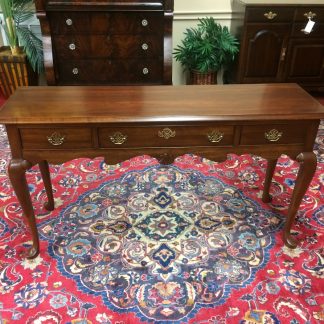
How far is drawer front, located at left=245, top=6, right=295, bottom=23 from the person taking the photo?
3377 mm

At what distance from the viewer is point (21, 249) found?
6.23 feet

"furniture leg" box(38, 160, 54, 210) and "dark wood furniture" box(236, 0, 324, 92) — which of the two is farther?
"dark wood furniture" box(236, 0, 324, 92)

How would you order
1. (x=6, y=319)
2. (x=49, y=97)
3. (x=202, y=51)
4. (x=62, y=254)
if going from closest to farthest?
(x=6, y=319)
(x=49, y=97)
(x=62, y=254)
(x=202, y=51)

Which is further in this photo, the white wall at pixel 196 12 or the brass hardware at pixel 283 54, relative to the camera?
the white wall at pixel 196 12

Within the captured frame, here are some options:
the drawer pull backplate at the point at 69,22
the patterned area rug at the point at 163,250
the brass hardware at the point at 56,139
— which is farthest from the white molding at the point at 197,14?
the brass hardware at the point at 56,139

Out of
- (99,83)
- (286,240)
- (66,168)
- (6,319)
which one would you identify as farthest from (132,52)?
(6,319)

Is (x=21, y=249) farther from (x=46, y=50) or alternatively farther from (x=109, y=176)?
(x=46, y=50)

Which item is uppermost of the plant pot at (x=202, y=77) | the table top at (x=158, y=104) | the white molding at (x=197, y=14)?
the white molding at (x=197, y=14)

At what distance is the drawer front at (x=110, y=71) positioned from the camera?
10.6 ft

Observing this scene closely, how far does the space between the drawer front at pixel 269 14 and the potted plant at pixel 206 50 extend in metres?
0.30

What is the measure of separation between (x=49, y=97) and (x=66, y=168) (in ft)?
3.38

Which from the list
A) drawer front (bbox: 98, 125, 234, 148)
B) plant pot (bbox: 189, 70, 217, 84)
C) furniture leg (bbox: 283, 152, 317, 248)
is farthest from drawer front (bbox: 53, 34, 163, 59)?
furniture leg (bbox: 283, 152, 317, 248)

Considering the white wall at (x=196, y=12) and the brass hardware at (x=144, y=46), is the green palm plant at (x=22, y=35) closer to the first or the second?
the brass hardware at (x=144, y=46)

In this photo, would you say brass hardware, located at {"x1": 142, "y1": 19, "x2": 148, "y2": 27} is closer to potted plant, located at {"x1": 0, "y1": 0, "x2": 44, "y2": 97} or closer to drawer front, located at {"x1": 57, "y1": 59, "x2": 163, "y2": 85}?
drawer front, located at {"x1": 57, "y1": 59, "x2": 163, "y2": 85}
